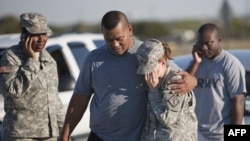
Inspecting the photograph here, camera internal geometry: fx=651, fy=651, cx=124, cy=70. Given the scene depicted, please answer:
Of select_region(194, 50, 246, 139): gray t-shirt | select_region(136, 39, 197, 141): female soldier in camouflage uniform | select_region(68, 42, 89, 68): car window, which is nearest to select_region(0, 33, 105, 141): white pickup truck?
select_region(68, 42, 89, 68): car window

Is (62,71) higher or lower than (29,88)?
lower

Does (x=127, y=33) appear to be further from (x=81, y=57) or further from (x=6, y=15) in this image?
(x=6, y=15)

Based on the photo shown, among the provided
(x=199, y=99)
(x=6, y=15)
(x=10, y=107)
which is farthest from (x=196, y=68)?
(x=6, y=15)

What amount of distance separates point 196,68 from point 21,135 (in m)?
1.68

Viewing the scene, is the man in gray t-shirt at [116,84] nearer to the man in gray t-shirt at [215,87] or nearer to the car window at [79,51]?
the man in gray t-shirt at [215,87]

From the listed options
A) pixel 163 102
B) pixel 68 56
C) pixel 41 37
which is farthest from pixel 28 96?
pixel 68 56

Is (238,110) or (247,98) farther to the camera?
(247,98)

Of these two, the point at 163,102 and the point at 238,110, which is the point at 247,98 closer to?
the point at 238,110

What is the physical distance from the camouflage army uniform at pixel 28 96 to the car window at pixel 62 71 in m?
2.13

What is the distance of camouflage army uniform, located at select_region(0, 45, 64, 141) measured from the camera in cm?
551

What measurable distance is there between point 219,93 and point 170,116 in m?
1.51

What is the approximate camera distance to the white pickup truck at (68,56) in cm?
770

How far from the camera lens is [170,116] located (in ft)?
14.3

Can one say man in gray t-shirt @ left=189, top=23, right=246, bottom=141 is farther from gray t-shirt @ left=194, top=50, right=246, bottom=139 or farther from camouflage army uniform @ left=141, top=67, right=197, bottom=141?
camouflage army uniform @ left=141, top=67, right=197, bottom=141
